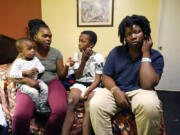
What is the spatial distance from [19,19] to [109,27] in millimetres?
1574

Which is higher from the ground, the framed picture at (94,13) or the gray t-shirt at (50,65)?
the framed picture at (94,13)

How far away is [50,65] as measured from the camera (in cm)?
142

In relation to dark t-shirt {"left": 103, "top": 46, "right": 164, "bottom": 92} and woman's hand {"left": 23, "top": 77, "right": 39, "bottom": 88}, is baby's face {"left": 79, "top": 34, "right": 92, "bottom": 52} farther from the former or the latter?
woman's hand {"left": 23, "top": 77, "right": 39, "bottom": 88}

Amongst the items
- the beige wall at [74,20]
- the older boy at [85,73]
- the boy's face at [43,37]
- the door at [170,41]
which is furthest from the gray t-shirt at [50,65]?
the door at [170,41]

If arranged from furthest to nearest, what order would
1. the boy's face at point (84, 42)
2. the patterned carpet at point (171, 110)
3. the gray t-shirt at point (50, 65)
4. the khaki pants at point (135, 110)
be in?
→ the patterned carpet at point (171, 110), the boy's face at point (84, 42), the gray t-shirt at point (50, 65), the khaki pants at point (135, 110)

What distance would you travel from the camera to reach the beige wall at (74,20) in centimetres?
253

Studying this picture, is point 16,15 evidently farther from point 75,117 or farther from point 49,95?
point 75,117

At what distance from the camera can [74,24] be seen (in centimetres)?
277

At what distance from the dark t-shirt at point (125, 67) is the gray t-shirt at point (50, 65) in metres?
0.53

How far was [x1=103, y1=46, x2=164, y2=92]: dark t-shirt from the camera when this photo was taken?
1185 millimetres

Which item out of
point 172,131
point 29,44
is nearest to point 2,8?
point 29,44

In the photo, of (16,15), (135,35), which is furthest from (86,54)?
(16,15)

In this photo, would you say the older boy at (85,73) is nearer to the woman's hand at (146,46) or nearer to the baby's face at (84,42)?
the baby's face at (84,42)

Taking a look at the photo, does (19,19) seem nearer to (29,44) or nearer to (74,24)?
(74,24)
